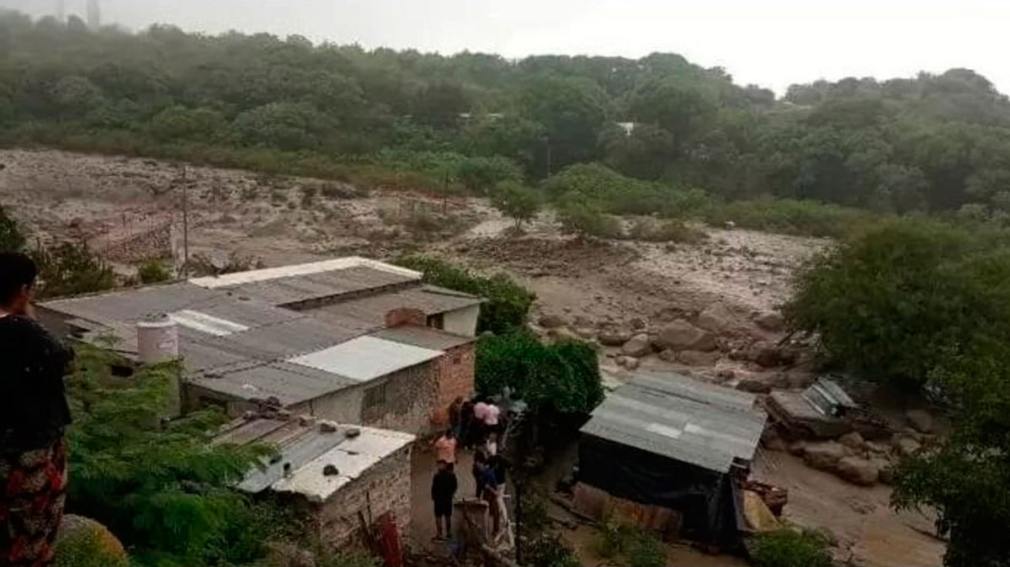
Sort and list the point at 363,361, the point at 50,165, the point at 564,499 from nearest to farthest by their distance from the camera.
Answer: the point at 363,361
the point at 564,499
the point at 50,165

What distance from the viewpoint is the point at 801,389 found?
2277 centimetres

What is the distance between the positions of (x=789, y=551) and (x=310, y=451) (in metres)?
6.58

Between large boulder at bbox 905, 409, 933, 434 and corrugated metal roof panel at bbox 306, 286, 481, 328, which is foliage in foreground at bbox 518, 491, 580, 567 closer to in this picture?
corrugated metal roof panel at bbox 306, 286, 481, 328

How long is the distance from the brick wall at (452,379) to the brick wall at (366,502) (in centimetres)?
447

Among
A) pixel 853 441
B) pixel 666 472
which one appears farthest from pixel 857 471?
pixel 666 472

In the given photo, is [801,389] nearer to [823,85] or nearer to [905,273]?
[905,273]

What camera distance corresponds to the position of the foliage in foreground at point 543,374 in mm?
15562

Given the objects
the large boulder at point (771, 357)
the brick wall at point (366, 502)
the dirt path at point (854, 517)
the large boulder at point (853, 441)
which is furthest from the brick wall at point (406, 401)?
the large boulder at point (771, 357)

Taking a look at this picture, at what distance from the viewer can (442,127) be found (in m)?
60.0

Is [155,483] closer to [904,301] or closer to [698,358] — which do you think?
[904,301]

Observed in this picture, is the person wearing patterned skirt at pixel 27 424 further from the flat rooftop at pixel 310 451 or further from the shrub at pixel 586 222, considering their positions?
the shrub at pixel 586 222

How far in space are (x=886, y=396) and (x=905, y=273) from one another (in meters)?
2.87

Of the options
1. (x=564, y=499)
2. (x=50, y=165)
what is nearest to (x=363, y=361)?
(x=564, y=499)

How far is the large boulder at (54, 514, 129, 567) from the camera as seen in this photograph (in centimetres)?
571
